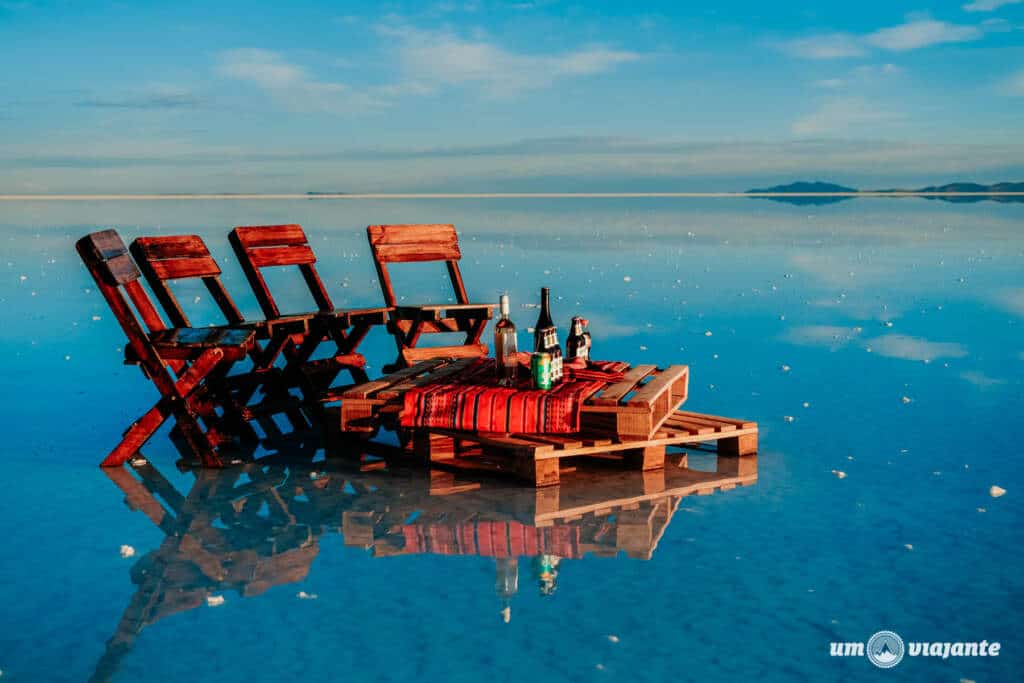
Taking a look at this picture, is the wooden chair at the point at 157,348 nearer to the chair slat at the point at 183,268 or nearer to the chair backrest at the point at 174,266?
the chair backrest at the point at 174,266

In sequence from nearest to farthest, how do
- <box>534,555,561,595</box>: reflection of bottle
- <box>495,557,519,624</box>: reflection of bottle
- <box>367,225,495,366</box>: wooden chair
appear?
1. <box>495,557,519,624</box>: reflection of bottle
2. <box>534,555,561,595</box>: reflection of bottle
3. <box>367,225,495,366</box>: wooden chair

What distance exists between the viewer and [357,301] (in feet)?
58.7

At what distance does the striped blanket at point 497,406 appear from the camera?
279 inches

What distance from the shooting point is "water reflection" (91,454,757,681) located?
5418mm

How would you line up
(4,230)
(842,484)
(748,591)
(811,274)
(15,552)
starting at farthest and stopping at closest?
(4,230), (811,274), (842,484), (15,552), (748,591)

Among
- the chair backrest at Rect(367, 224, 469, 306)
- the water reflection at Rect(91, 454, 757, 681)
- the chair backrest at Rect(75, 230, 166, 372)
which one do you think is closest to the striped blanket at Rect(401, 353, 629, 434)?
the water reflection at Rect(91, 454, 757, 681)

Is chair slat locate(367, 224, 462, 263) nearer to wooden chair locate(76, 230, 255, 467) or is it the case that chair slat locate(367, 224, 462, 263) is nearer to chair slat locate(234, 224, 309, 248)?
chair slat locate(234, 224, 309, 248)

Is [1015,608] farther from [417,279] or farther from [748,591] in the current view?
[417,279]

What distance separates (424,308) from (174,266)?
81.9 inches

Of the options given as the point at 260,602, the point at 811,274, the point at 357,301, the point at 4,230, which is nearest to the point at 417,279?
the point at 357,301

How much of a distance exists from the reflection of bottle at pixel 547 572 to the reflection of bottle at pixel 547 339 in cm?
199

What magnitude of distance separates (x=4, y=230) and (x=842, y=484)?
41.0 m

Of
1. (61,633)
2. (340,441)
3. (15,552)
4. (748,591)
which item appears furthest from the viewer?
(340,441)

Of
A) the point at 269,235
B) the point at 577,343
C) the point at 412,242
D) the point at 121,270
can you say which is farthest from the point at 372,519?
the point at 412,242
